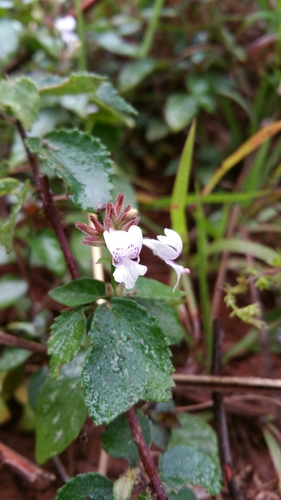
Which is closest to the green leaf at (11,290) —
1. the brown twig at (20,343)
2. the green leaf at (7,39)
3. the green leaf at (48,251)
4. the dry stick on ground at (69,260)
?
the green leaf at (48,251)

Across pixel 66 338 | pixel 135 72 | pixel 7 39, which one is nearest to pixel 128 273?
pixel 66 338

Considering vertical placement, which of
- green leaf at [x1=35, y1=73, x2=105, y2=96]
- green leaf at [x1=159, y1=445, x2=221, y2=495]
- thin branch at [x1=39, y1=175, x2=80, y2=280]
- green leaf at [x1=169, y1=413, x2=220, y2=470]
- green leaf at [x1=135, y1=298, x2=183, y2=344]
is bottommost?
green leaf at [x1=169, y1=413, x2=220, y2=470]

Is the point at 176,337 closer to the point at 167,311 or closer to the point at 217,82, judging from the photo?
the point at 167,311

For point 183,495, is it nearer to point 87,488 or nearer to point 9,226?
point 87,488

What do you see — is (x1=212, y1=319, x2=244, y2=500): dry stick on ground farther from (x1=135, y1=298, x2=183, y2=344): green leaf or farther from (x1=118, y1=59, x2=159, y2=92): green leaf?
(x1=118, y1=59, x2=159, y2=92): green leaf

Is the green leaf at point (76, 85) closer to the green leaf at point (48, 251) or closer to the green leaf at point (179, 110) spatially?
the green leaf at point (48, 251)

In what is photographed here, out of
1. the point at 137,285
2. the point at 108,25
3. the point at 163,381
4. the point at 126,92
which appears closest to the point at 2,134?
the point at 126,92

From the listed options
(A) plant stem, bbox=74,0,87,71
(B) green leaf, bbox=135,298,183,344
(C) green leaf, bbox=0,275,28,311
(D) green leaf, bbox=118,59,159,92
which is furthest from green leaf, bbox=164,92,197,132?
(B) green leaf, bbox=135,298,183,344
